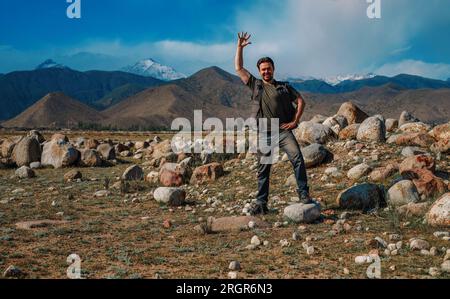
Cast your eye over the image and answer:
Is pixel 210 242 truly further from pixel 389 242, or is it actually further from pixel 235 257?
pixel 389 242

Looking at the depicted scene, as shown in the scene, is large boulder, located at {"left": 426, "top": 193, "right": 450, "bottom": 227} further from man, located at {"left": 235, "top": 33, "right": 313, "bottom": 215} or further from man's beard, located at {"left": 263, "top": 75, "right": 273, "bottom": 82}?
man's beard, located at {"left": 263, "top": 75, "right": 273, "bottom": 82}

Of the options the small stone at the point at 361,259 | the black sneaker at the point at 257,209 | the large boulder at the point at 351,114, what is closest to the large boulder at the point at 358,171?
the black sneaker at the point at 257,209

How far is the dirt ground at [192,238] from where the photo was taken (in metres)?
5.38

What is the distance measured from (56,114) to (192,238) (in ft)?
529

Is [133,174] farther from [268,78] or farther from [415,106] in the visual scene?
[415,106]

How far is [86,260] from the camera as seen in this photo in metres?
5.88

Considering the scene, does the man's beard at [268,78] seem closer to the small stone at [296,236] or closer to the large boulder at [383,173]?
the small stone at [296,236]

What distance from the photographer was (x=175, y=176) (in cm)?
1325

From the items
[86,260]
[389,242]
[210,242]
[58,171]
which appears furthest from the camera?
[58,171]

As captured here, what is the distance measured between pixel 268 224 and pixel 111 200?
16.1ft

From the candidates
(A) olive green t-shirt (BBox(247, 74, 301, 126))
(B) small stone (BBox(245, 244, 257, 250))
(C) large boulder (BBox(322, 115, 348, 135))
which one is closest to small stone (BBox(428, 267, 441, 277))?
(B) small stone (BBox(245, 244, 257, 250))

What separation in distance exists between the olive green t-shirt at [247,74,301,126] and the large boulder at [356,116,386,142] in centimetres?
669

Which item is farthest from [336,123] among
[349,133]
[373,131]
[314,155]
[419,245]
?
[419,245]
